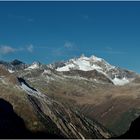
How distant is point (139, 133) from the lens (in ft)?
654

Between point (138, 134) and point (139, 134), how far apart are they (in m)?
1.52

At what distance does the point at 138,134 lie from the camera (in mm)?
198375

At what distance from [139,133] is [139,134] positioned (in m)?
2.52

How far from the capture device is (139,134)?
646ft

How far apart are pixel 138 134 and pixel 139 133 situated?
1165 millimetres
